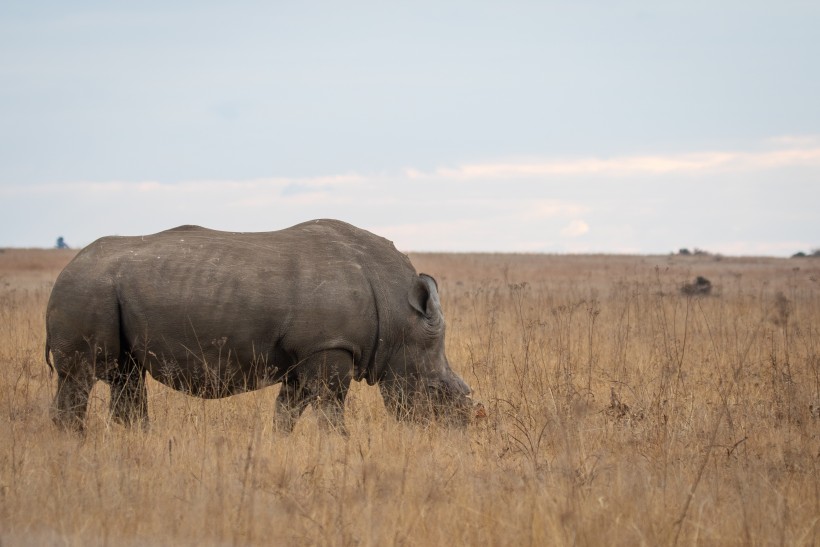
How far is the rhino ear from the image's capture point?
8070 millimetres

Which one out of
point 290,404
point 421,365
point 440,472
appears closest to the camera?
point 440,472

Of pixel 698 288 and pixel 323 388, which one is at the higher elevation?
pixel 698 288

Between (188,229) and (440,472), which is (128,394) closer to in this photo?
(188,229)

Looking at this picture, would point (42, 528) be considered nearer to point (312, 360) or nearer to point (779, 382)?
point (312, 360)

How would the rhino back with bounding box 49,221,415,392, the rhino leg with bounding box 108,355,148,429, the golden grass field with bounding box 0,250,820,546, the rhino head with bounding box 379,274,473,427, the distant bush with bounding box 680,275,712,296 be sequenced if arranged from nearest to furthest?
the golden grass field with bounding box 0,250,820,546
the rhino back with bounding box 49,221,415,392
the rhino leg with bounding box 108,355,148,429
the rhino head with bounding box 379,274,473,427
the distant bush with bounding box 680,275,712,296

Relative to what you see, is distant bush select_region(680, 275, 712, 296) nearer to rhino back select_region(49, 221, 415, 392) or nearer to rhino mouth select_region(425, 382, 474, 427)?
rhino mouth select_region(425, 382, 474, 427)

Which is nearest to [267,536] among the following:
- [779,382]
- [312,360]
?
[312,360]

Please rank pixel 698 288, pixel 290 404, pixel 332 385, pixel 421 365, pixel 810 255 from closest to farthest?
1. pixel 332 385
2. pixel 290 404
3. pixel 421 365
4. pixel 698 288
5. pixel 810 255

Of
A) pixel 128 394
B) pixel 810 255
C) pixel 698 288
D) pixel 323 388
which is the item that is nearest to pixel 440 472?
pixel 323 388

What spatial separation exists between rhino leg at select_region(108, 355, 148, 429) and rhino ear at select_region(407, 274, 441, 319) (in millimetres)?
2220

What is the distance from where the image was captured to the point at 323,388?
24.9 feet

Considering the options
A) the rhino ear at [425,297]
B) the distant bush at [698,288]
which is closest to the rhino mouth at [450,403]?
the rhino ear at [425,297]

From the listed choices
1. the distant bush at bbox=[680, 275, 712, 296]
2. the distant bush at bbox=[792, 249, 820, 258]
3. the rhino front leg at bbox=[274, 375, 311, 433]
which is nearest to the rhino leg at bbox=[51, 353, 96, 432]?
the rhino front leg at bbox=[274, 375, 311, 433]

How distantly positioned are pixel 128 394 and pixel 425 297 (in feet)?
8.06
